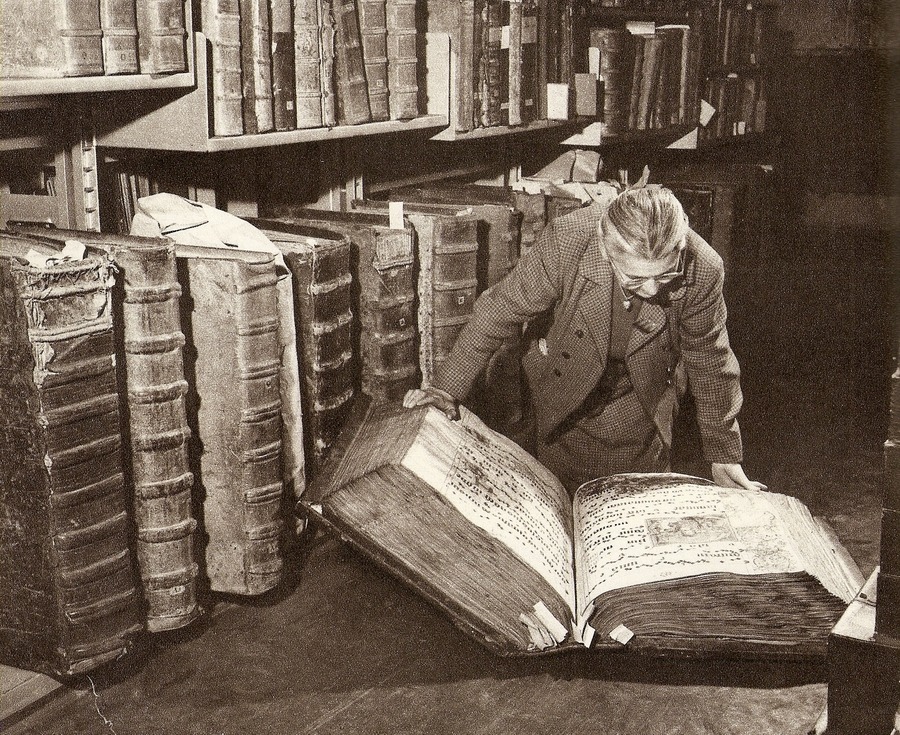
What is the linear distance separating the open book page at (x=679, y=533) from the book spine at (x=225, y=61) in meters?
1.05

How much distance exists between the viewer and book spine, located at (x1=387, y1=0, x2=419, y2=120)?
2527 millimetres

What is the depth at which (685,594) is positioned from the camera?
1.82 meters

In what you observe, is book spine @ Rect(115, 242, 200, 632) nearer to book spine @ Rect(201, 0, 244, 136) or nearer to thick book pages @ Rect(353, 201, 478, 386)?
book spine @ Rect(201, 0, 244, 136)

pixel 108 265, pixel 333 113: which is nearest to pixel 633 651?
pixel 108 265

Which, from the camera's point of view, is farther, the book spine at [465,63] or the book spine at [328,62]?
the book spine at [465,63]

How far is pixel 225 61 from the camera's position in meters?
2.09

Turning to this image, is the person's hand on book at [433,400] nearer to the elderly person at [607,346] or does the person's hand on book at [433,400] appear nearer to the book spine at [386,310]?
the elderly person at [607,346]

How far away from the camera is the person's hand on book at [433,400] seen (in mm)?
2258

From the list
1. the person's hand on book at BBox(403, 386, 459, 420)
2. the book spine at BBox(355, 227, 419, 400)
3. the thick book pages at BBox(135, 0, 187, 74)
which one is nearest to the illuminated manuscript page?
the person's hand on book at BBox(403, 386, 459, 420)

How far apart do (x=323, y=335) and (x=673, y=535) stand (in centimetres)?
79

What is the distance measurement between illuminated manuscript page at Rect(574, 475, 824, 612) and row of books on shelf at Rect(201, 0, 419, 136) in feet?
3.41

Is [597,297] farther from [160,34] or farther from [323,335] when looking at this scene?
[160,34]

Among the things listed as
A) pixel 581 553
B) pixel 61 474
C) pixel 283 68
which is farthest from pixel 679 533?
pixel 283 68

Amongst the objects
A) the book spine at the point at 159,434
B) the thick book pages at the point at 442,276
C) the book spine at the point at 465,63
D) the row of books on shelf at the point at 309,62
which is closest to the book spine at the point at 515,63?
the book spine at the point at 465,63
